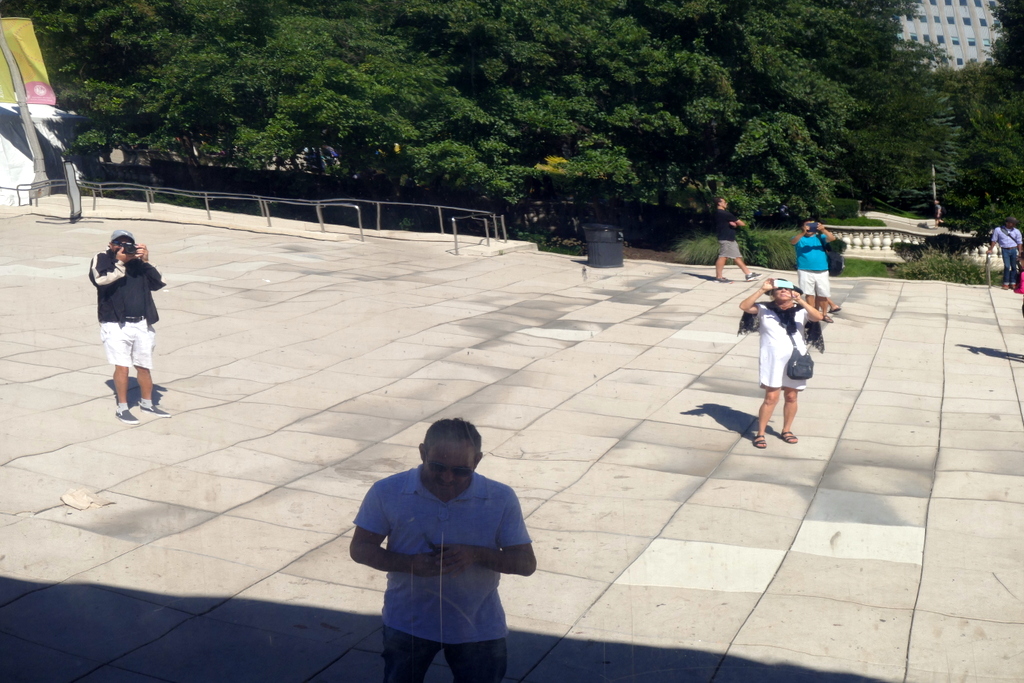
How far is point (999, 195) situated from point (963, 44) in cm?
7578

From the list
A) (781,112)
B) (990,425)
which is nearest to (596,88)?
(781,112)

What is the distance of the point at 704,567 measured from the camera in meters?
5.37

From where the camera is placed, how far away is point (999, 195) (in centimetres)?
2030

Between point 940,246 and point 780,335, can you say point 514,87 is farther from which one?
point 780,335

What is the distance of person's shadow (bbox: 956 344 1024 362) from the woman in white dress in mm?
4694

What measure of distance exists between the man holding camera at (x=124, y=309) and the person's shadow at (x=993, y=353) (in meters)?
9.50

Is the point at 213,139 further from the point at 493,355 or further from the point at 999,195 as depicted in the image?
the point at 999,195

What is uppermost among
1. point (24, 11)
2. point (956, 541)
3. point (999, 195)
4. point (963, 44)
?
point (963, 44)

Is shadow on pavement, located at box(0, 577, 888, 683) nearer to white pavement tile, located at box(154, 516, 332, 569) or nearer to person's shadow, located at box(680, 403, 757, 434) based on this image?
white pavement tile, located at box(154, 516, 332, 569)

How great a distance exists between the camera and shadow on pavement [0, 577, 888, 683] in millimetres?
4039

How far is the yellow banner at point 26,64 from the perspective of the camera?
17.3 metres

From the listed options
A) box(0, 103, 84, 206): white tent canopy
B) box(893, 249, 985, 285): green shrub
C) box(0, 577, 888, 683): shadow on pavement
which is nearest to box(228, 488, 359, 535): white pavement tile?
box(0, 577, 888, 683): shadow on pavement

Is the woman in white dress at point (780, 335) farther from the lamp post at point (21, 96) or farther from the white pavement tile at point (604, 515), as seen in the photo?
the lamp post at point (21, 96)

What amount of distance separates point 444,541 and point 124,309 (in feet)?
18.2
